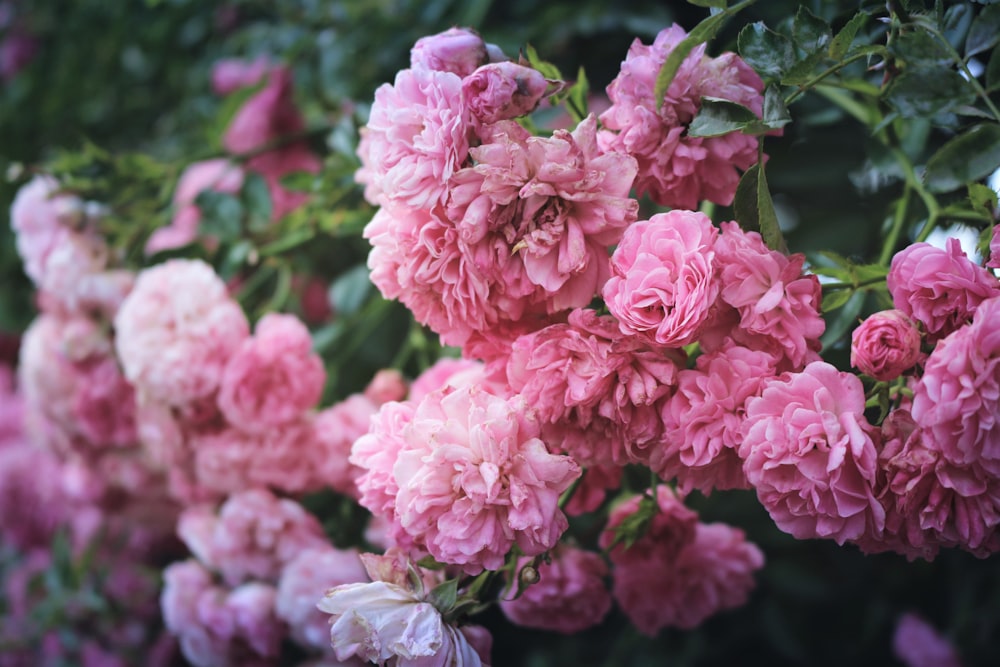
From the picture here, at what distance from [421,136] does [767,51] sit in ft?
0.65

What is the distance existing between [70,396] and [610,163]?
649 mm

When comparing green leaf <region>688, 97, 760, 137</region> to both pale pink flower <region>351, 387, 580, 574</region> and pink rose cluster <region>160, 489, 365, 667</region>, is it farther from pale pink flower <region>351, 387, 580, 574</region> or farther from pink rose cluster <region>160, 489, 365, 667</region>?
pink rose cluster <region>160, 489, 365, 667</region>

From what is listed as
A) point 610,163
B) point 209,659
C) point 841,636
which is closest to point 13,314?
point 209,659

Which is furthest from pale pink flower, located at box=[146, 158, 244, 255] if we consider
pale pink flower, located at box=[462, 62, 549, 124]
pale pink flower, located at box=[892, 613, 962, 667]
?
pale pink flower, located at box=[892, 613, 962, 667]

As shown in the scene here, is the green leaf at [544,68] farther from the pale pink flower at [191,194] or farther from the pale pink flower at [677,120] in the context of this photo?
the pale pink flower at [191,194]

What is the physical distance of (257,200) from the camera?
85 cm

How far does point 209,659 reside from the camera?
75 centimetres

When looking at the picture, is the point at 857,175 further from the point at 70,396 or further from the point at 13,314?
the point at 13,314

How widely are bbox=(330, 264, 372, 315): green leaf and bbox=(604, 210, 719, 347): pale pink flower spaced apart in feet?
1.37

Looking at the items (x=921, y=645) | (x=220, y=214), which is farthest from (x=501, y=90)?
(x=921, y=645)

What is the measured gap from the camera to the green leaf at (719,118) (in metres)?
0.46

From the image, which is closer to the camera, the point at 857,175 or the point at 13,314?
the point at 857,175

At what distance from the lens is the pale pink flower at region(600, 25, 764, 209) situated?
0.48m

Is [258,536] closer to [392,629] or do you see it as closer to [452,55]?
[392,629]
